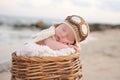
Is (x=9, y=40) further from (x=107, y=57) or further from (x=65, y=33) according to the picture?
(x=65, y=33)

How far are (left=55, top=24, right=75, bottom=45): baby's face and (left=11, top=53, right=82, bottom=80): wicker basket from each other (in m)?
0.19

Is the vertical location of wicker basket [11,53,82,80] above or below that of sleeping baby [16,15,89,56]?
below

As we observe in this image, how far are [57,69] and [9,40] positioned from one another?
3762mm

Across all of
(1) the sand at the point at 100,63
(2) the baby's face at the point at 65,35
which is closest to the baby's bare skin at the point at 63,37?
(2) the baby's face at the point at 65,35

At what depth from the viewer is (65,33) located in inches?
80.9

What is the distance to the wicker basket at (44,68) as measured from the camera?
1800mm

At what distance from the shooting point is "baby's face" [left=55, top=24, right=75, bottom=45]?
2.05 metres

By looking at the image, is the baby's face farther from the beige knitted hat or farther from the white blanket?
the white blanket

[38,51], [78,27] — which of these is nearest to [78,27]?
[78,27]

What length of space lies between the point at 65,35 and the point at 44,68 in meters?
0.32

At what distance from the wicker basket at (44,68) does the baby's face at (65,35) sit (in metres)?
0.19

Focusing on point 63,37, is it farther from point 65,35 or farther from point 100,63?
point 100,63

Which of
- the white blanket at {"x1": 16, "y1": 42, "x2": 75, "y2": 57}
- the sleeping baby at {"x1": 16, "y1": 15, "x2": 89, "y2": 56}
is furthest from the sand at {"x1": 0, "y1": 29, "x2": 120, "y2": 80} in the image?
the white blanket at {"x1": 16, "y1": 42, "x2": 75, "y2": 57}

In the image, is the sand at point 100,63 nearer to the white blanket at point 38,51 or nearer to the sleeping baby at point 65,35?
the sleeping baby at point 65,35
